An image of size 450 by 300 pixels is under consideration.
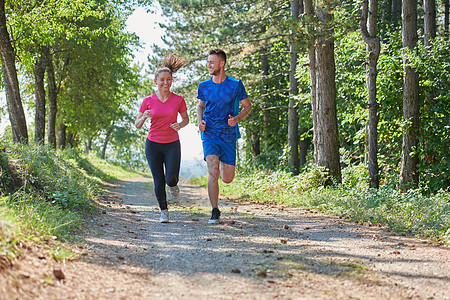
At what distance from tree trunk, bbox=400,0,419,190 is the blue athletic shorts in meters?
7.44

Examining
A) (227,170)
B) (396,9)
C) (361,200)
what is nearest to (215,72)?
(227,170)

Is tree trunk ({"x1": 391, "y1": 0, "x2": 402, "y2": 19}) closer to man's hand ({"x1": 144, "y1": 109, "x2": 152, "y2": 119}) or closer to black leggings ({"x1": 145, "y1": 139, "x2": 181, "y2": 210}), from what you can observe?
black leggings ({"x1": 145, "y1": 139, "x2": 181, "y2": 210})

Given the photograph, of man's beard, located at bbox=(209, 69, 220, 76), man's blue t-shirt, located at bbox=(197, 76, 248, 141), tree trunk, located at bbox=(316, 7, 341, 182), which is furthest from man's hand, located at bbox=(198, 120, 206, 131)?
tree trunk, located at bbox=(316, 7, 341, 182)

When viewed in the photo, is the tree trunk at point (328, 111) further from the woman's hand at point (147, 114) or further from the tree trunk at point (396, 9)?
the tree trunk at point (396, 9)

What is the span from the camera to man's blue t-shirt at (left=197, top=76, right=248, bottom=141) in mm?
6598

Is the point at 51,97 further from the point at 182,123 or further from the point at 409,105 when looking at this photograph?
the point at 409,105

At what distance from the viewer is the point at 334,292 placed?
327 cm

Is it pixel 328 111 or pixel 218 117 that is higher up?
pixel 328 111

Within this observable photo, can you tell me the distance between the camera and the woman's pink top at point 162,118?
6.84 m

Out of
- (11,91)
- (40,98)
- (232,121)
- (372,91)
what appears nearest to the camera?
(232,121)

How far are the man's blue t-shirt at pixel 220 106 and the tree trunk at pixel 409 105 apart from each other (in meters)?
7.32

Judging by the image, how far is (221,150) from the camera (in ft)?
21.9

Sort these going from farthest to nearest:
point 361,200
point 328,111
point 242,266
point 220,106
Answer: point 328,111, point 361,200, point 220,106, point 242,266

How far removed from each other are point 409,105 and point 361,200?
4.98 m
